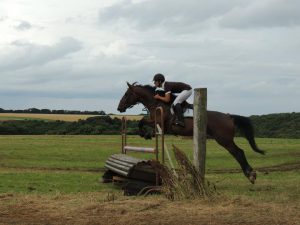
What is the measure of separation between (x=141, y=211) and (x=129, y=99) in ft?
17.4

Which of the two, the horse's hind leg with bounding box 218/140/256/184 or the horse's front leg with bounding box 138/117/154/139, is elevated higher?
the horse's front leg with bounding box 138/117/154/139

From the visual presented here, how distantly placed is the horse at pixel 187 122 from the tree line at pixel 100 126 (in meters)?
32.1

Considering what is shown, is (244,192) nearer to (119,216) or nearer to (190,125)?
(190,125)

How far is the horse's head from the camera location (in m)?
13.3

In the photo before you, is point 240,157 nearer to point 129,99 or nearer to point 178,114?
point 178,114

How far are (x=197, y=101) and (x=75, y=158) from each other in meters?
14.8

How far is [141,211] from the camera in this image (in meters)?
8.51

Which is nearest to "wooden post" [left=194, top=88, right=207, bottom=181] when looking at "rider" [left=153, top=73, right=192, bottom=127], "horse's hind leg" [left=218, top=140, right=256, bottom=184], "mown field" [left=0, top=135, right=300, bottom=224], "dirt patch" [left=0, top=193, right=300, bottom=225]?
"mown field" [left=0, top=135, right=300, bottom=224]

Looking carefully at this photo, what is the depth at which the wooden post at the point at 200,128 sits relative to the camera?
10242mm

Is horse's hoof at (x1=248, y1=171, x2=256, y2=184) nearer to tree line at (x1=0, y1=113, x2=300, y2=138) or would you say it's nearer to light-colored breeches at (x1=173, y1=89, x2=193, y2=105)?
light-colored breeches at (x1=173, y1=89, x2=193, y2=105)

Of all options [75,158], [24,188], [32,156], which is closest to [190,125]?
[24,188]

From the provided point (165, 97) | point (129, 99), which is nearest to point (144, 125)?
point (129, 99)

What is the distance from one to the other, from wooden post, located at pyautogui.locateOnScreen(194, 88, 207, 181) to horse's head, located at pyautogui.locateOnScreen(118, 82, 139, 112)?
3.01 m

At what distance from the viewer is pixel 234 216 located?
7.97 m
